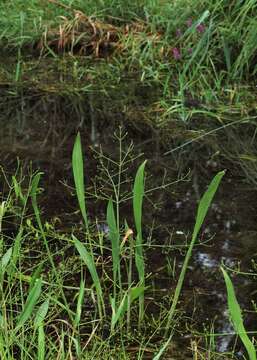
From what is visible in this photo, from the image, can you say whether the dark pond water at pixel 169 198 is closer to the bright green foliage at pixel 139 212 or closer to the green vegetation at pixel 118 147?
the green vegetation at pixel 118 147

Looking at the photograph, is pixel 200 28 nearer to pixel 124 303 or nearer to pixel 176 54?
pixel 176 54

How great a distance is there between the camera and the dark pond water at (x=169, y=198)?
197 cm

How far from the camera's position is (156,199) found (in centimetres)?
256

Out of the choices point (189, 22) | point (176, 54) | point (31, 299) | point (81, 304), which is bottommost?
point (176, 54)

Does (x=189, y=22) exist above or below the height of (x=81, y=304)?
below

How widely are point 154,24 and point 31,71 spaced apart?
83 centimetres

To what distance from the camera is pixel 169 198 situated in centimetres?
256

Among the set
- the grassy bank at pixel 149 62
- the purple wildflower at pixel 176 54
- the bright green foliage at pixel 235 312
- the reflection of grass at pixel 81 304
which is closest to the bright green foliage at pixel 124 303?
the reflection of grass at pixel 81 304

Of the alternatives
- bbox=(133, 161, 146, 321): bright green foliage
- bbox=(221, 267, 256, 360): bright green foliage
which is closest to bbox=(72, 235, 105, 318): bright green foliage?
bbox=(133, 161, 146, 321): bright green foliage

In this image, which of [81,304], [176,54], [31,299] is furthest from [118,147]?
[31,299]

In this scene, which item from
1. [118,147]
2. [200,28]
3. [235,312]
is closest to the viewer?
[235,312]

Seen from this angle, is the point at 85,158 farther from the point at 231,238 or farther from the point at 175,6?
the point at 175,6

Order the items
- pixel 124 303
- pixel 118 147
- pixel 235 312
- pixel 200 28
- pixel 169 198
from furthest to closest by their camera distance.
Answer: pixel 200 28 → pixel 118 147 → pixel 169 198 → pixel 124 303 → pixel 235 312

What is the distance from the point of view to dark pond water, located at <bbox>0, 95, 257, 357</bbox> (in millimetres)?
1975
